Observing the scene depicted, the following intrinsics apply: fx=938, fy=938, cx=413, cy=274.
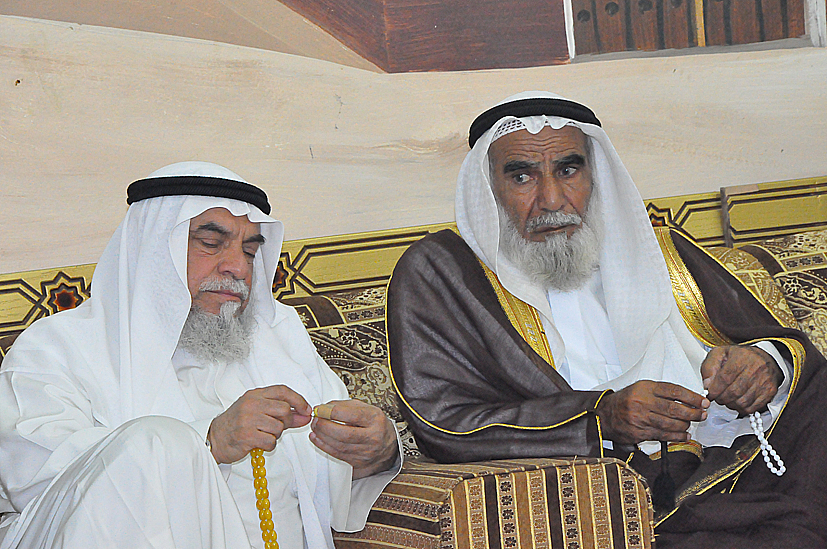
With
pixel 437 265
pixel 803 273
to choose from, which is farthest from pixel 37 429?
pixel 803 273

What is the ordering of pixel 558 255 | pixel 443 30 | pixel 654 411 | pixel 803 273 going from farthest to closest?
pixel 443 30 < pixel 803 273 < pixel 558 255 < pixel 654 411

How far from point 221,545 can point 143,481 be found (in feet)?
0.86

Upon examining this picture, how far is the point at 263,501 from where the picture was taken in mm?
2721

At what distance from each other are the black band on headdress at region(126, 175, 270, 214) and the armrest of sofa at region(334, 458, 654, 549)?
45.3 inches

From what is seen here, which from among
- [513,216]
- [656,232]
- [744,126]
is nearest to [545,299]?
[513,216]

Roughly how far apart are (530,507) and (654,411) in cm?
60

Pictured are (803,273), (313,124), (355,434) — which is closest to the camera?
(355,434)

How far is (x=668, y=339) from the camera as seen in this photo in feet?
11.2

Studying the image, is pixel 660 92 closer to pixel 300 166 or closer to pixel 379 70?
pixel 379 70

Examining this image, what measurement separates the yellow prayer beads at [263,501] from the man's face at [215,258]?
Result: 562 mm

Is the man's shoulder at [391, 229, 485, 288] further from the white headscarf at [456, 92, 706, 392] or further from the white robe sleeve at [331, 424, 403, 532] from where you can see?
the white robe sleeve at [331, 424, 403, 532]

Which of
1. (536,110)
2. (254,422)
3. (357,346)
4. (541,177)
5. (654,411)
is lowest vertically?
(654,411)

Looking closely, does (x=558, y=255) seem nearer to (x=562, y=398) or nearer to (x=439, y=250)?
(x=439, y=250)

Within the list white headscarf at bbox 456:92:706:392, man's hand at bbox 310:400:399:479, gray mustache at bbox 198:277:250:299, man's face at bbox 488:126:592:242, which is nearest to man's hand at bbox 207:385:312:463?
man's hand at bbox 310:400:399:479
